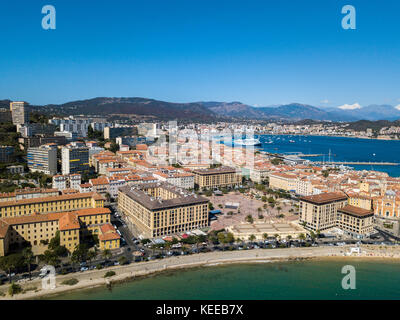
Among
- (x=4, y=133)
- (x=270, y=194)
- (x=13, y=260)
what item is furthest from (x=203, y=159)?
(x=13, y=260)

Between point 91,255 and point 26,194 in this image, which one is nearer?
point 91,255

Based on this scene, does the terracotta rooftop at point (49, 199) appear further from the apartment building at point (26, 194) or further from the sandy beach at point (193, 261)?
the sandy beach at point (193, 261)

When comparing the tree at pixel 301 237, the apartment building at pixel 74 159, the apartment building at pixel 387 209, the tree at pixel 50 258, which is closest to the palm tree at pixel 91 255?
the tree at pixel 50 258

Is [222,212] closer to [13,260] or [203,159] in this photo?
[13,260]

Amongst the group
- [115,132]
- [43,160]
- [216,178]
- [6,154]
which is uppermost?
[115,132]

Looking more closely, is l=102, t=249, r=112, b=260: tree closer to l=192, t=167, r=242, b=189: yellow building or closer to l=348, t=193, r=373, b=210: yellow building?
l=192, t=167, r=242, b=189: yellow building
